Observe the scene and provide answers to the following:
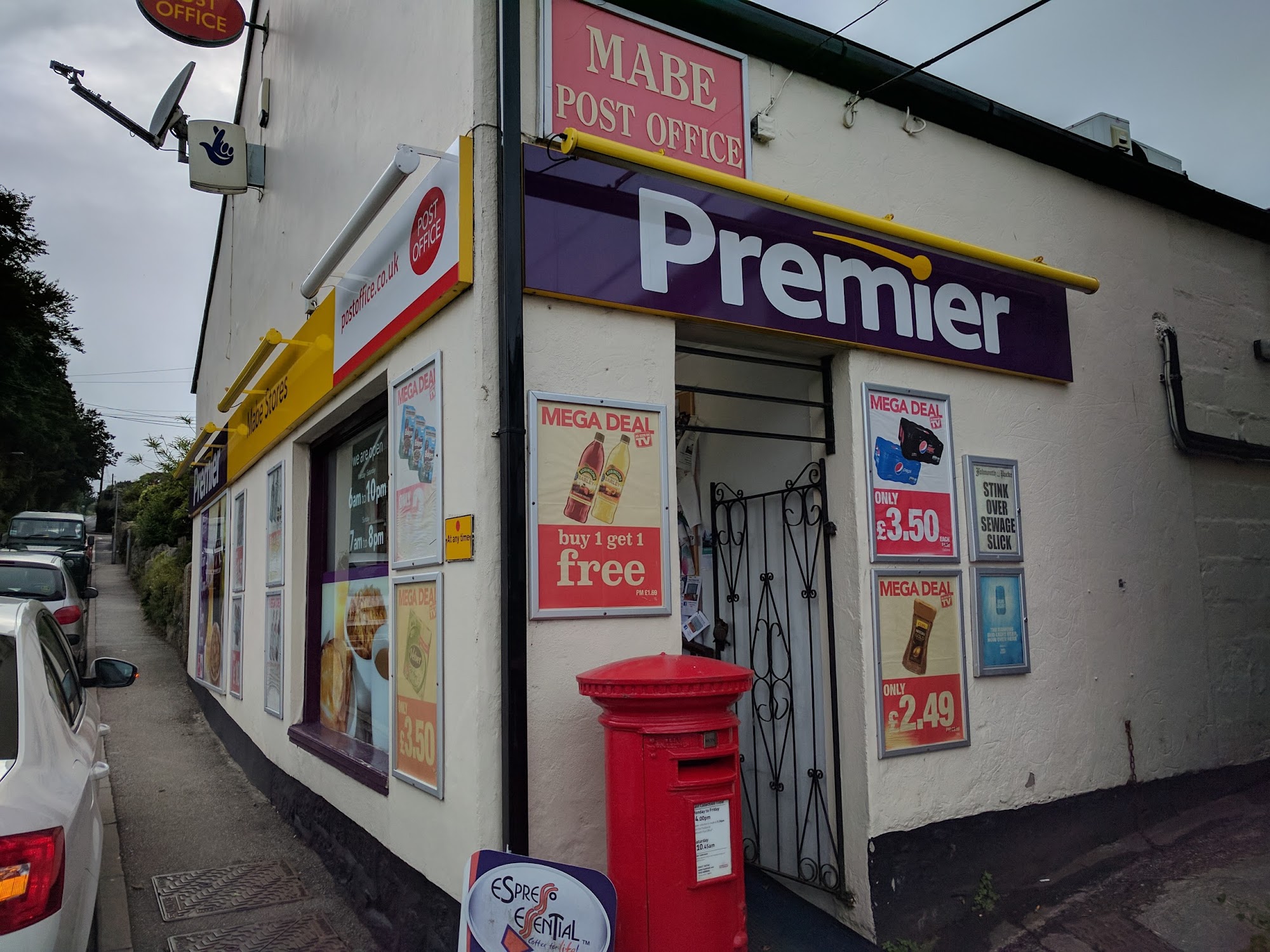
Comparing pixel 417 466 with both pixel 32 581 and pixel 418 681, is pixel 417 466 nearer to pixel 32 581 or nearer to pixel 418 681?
pixel 418 681

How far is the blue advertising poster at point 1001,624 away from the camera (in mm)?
4938

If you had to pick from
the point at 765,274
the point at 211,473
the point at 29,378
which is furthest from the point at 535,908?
the point at 29,378

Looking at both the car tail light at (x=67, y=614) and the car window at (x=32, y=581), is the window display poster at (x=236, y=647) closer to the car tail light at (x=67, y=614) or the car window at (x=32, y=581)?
the car tail light at (x=67, y=614)

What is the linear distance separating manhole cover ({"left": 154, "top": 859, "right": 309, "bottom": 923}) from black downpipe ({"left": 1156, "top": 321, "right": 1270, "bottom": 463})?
6077 millimetres

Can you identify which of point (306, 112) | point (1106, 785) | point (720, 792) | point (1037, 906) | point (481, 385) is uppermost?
point (306, 112)

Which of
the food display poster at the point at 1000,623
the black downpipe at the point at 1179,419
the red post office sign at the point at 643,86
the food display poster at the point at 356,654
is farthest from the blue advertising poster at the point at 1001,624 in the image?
the food display poster at the point at 356,654

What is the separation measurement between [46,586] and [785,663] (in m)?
10.4

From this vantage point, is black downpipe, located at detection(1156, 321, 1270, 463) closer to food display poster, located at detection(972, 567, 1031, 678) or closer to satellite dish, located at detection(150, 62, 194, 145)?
food display poster, located at detection(972, 567, 1031, 678)

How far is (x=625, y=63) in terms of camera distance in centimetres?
452

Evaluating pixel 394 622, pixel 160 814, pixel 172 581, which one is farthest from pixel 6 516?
pixel 394 622

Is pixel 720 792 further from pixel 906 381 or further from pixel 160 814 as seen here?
pixel 160 814

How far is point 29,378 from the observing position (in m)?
34.8

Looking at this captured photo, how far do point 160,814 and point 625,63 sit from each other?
610cm

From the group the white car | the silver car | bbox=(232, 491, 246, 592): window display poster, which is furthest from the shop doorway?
the silver car
